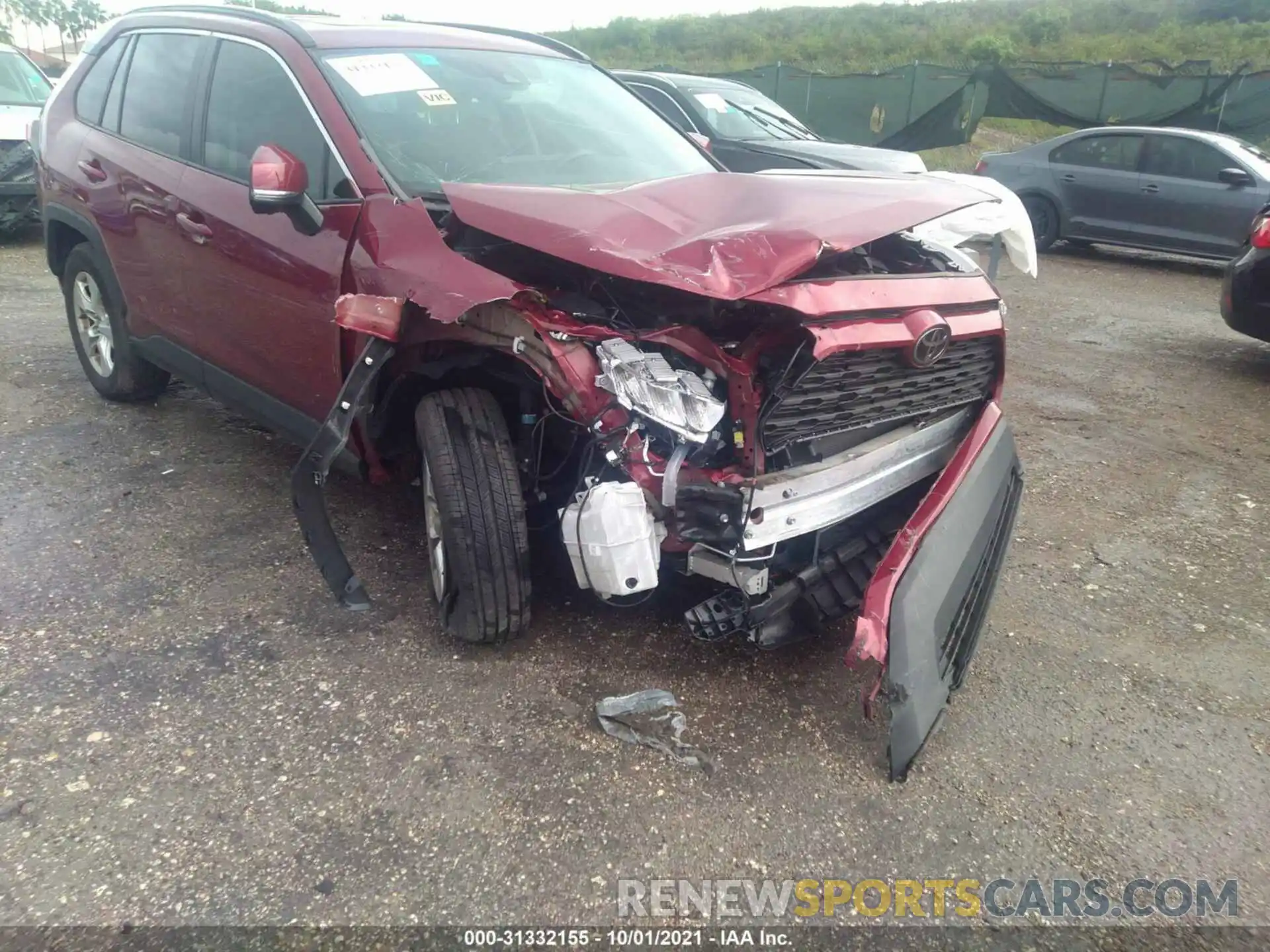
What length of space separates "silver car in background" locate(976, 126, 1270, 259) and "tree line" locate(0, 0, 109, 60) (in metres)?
37.8

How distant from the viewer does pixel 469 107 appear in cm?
349

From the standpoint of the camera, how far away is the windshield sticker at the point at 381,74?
3.29m

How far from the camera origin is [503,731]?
2578 millimetres

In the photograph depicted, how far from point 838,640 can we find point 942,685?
62 centimetres

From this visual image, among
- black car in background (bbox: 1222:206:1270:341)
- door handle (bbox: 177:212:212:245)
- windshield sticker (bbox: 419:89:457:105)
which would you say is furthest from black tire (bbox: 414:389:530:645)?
black car in background (bbox: 1222:206:1270:341)

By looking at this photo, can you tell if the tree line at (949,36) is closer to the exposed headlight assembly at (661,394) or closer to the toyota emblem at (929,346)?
the toyota emblem at (929,346)

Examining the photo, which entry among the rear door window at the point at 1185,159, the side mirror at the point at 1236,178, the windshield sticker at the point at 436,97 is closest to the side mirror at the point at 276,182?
the windshield sticker at the point at 436,97

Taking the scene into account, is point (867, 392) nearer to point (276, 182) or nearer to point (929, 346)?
point (929, 346)

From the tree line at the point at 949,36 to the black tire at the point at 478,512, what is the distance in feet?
69.6

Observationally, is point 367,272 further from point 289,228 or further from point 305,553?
point 305,553

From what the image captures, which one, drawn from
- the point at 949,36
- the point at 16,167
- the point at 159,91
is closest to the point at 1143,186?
the point at 159,91

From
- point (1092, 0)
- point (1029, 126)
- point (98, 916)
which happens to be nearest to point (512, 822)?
point (98, 916)

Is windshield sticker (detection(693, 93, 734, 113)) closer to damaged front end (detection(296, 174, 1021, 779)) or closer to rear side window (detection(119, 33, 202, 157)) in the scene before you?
rear side window (detection(119, 33, 202, 157))

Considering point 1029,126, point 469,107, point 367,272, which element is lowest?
point 1029,126
